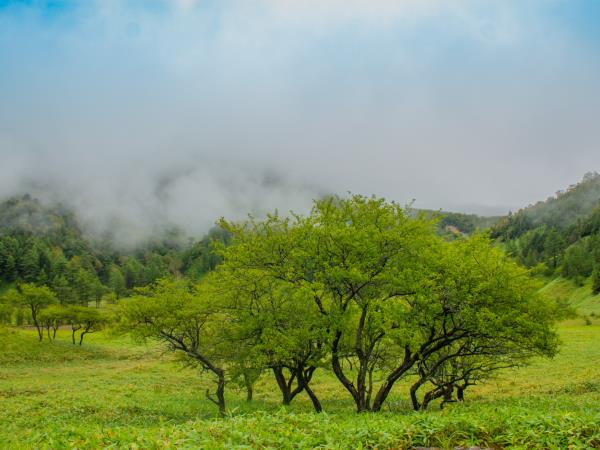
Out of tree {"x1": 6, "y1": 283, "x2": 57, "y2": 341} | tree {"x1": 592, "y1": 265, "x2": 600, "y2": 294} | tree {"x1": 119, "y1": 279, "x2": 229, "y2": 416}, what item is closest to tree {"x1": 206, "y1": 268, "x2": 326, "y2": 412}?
tree {"x1": 119, "y1": 279, "x2": 229, "y2": 416}

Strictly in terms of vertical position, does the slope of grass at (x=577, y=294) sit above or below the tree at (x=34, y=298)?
below

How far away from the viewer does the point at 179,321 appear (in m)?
27.3

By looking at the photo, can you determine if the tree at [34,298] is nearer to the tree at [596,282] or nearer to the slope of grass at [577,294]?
the slope of grass at [577,294]

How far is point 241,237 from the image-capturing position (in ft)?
80.5

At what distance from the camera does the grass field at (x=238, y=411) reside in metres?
9.99

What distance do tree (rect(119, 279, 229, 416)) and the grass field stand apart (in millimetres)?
4011

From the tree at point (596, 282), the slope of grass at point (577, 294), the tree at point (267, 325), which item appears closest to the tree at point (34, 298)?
the tree at point (267, 325)

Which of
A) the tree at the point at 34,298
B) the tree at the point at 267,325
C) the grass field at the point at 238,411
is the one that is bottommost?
the grass field at the point at 238,411

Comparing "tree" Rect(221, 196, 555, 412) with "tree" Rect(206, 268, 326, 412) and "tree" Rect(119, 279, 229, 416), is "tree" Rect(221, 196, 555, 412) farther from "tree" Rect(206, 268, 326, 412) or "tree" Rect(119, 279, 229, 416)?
"tree" Rect(119, 279, 229, 416)

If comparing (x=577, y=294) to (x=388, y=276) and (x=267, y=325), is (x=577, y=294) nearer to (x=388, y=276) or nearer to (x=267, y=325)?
(x=388, y=276)

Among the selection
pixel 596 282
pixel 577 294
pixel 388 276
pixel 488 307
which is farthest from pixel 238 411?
pixel 577 294

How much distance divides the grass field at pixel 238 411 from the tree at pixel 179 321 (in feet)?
13.2

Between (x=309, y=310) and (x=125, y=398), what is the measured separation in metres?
22.9

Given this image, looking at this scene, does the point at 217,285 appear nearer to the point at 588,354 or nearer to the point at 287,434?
the point at 287,434
